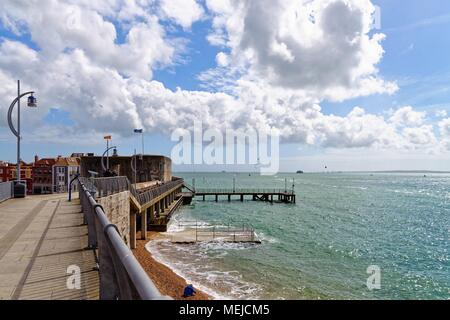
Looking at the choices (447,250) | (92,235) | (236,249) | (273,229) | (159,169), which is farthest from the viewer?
(159,169)

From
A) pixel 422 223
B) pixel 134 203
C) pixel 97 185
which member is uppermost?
pixel 97 185

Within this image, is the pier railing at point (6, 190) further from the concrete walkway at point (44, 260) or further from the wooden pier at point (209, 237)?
the wooden pier at point (209, 237)

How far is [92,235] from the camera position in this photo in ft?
26.1

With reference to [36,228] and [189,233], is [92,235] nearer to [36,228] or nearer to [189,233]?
[36,228]

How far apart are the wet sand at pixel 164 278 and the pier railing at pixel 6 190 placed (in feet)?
33.3

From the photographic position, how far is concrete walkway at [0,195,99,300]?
541cm

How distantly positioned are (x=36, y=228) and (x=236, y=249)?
22403mm

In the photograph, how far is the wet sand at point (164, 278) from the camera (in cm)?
1900

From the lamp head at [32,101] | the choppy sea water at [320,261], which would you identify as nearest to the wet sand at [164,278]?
the choppy sea water at [320,261]

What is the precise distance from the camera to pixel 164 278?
70.5 feet

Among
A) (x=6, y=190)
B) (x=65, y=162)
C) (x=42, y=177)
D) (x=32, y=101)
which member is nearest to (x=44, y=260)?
(x=32, y=101)

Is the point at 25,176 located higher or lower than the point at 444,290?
higher

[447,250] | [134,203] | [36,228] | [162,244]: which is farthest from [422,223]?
[36,228]

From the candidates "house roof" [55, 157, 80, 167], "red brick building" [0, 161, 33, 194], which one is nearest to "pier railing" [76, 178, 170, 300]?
"red brick building" [0, 161, 33, 194]
